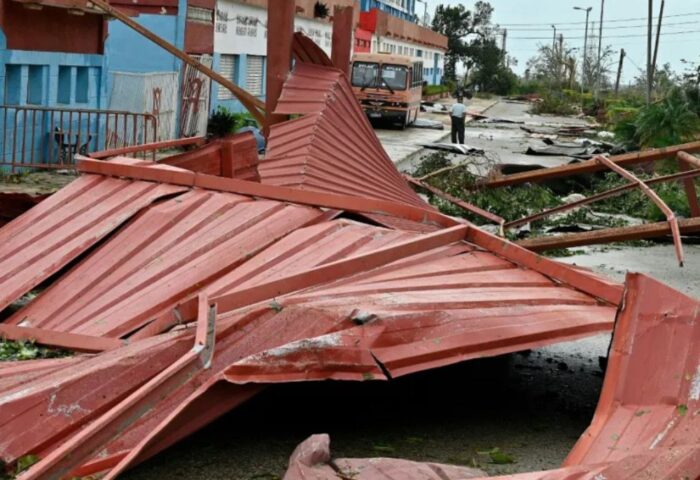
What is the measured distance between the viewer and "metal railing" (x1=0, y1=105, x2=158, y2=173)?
60.6ft

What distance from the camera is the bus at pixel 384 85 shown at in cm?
4006

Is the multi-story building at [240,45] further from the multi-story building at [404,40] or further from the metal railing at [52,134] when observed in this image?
the multi-story building at [404,40]

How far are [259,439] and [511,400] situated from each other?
1.75m

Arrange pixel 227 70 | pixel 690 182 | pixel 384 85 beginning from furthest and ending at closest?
pixel 384 85 < pixel 227 70 < pixel 690 182

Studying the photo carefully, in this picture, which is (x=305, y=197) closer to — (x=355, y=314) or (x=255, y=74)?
(x=355, y=314)

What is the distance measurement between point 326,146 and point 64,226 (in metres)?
2.34

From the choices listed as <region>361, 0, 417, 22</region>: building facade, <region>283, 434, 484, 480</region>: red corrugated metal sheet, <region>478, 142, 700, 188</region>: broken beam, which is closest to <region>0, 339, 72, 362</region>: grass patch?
<region>283, 434, 484, 480</region>: red corrugated metal sheet

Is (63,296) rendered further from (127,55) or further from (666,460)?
(127,55)

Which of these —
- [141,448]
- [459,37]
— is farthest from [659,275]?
[459,37]

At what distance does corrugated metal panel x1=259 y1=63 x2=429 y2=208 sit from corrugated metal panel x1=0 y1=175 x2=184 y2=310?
1142 millimetres

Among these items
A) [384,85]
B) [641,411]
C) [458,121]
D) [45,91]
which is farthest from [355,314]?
[384,85]

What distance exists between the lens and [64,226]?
26.6ft

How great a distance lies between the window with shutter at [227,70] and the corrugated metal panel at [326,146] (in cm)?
2121

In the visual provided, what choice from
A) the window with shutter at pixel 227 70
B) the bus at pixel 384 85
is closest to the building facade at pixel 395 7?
the bus at pixel 384 85
